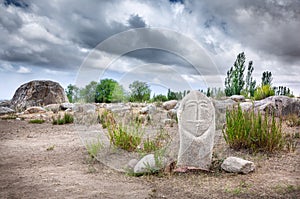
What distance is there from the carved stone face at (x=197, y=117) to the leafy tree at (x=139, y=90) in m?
0.98

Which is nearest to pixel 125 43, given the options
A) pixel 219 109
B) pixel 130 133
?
pixel 130 133

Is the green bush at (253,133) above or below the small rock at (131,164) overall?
above

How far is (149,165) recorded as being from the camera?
4.82 m

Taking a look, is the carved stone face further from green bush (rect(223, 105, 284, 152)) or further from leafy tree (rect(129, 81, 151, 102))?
green bush (rect(223, 105, 284, 152))

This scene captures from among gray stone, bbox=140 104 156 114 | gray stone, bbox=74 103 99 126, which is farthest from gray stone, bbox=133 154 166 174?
gray stone, bbox=140 104 156 114

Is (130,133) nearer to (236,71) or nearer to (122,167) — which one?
(122,167)

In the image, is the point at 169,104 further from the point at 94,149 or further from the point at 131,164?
the point at 131,164

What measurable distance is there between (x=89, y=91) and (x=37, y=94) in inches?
535

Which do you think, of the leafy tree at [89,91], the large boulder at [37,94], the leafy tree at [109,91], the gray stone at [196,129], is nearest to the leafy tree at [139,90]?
the leafy tree at [109,91]

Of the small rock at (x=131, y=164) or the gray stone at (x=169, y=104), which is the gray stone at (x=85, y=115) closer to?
the small rock at (x=131, y=164)

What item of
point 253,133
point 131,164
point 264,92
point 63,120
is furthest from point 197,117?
point 264,92

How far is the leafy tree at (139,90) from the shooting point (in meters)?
5.52

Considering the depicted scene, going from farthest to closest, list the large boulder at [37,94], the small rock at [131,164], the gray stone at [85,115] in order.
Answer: the large boulder at [37,94], the gray stone at [85,115], the small rock at [131,164]

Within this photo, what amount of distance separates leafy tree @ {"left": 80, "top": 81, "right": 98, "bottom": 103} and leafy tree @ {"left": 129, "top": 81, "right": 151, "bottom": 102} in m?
0.71
